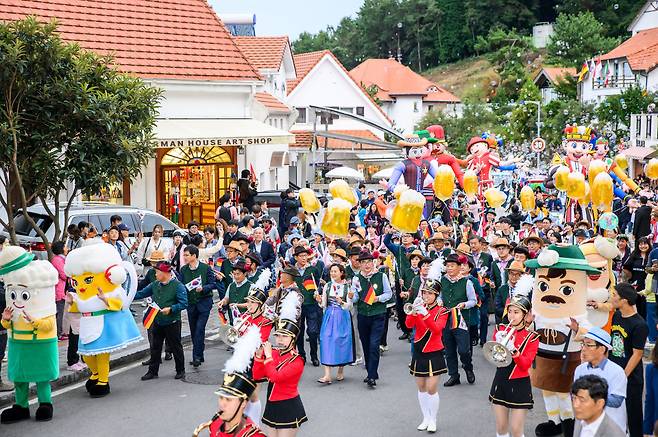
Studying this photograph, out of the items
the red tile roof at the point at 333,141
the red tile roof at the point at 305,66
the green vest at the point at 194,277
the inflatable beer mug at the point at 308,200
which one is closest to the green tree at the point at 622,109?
the red tile roof at the point at 333,141

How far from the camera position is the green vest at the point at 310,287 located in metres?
13.0

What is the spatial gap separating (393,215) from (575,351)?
539cm

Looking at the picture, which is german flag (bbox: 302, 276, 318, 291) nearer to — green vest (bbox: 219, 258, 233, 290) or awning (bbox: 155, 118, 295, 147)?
green vest (bbox: 219, 258, 233, 290)

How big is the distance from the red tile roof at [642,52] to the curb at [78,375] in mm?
42441

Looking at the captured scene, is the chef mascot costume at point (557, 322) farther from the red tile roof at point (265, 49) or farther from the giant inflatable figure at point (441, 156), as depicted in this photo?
the red tile roof at point (265, 49)

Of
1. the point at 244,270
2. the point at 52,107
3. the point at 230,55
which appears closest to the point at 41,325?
the point at 244,270

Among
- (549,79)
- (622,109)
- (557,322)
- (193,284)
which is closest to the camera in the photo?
(557,322)

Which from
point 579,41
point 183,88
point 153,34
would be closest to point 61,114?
point 183,88

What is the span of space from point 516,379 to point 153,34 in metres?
19.7

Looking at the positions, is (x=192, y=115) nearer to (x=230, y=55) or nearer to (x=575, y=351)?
(x=230, y=55)

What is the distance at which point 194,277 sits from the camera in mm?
12867

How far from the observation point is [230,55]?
2720 centimetres

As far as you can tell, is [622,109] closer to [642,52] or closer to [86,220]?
[642,52]

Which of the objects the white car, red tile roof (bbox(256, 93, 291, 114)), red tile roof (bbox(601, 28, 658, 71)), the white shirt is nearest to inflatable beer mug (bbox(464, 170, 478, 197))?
the white car
